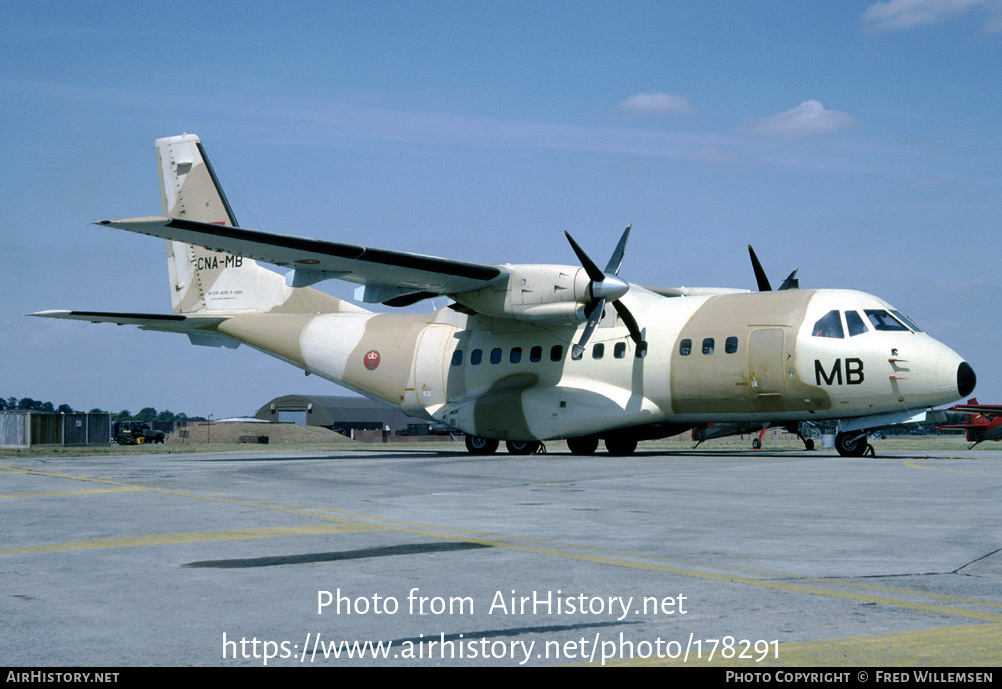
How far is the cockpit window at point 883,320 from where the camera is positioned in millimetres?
22234

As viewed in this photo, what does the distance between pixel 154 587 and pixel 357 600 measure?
152 cm

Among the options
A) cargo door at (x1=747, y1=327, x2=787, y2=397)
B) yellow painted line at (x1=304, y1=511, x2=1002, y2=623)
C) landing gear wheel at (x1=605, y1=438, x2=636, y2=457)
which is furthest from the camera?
landing gear wheel at (x1=605, y1=438, x2=636, y2=457)

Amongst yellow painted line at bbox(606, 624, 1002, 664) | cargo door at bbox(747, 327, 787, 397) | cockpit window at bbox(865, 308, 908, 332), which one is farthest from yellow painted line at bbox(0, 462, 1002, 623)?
cockpit window at bbox(865, 308, 908, 332)

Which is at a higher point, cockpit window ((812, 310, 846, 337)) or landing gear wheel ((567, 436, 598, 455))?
cockpit window ((812, 310, 846, 337))

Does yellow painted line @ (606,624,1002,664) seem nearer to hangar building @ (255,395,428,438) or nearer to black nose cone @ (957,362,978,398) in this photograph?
black nose cone @ (957,362,978,398)

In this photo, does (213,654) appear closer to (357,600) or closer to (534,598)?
(357,600)

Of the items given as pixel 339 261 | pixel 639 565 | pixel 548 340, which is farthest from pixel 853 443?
pixel 639 565

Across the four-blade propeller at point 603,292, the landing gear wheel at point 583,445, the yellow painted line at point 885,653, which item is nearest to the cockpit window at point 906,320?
the four-blade propeller at point 603,292

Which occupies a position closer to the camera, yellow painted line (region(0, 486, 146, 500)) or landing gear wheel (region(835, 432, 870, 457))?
yellow painted line (region(0, 486, 146, 500))

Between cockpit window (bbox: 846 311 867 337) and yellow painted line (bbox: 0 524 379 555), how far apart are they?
1631cm

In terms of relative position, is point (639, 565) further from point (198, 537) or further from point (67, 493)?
point (67, 493)

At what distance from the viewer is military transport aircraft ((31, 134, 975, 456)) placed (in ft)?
72.9
